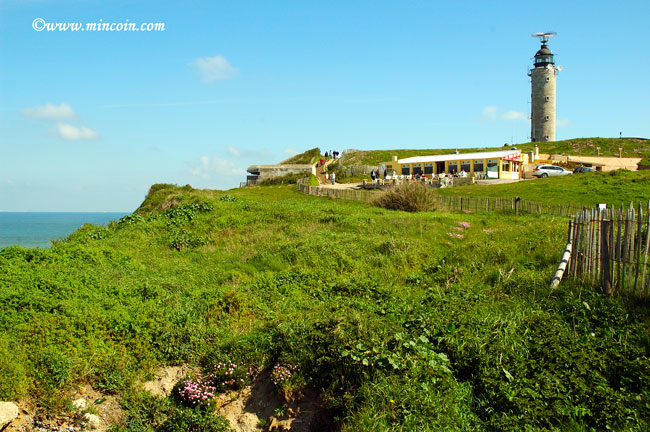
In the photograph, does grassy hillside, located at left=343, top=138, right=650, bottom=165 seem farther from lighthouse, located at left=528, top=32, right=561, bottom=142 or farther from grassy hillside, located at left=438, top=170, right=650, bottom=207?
grassy hillside, located at left=438, top=170, right=650, bottom=207

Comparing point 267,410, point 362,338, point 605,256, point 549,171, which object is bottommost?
point 267,410

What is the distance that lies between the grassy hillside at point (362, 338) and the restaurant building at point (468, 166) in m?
38.1

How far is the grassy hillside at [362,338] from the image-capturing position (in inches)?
226

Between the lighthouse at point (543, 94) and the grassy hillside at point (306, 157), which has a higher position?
the lighthouse at point (543, 94)

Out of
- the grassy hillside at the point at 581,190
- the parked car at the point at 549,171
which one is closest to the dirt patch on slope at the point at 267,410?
the grassy hillside at the point at 581,190

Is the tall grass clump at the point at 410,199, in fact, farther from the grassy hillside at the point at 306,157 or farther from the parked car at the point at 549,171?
the grassy hillside at the point at 306,157

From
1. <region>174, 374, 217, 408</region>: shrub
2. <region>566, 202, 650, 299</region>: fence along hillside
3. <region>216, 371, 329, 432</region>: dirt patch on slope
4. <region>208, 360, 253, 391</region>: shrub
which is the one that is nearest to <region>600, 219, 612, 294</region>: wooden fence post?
<region>566, 202, 650, 299</region>: fence along hillside

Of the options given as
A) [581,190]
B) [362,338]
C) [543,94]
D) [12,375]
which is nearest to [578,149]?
[543,94]

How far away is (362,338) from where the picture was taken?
6.79 m

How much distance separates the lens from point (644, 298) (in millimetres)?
7652

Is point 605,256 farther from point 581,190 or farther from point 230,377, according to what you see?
point 581,190

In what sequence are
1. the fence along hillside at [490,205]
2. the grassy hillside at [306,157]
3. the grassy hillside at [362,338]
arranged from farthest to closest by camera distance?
the grassy hillside at [306,157] < the fence along hillside at [490,205] < the grassy hillside at [362,338]

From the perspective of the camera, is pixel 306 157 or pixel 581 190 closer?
pixel 581 190

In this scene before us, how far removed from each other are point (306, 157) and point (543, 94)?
38493 millimetres
